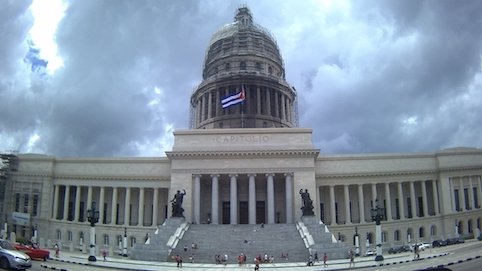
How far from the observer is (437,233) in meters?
65.1

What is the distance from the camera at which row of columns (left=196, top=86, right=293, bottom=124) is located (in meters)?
85.5

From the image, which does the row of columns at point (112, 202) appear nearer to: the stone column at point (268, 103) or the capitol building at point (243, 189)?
the capitol building at point (243, 189)

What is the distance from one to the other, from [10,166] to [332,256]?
5482 cm

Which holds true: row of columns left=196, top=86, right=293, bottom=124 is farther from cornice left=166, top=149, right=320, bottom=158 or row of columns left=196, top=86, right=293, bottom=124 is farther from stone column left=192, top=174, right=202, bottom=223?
stone column left=192, top=174, right=202, bottom=223

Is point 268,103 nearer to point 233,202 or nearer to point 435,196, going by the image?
point 233,202

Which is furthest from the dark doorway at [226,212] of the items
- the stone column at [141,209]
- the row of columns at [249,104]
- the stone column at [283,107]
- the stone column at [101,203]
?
the stone column at [283,107]

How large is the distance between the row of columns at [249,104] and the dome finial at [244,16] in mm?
19007

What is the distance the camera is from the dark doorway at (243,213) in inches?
2547

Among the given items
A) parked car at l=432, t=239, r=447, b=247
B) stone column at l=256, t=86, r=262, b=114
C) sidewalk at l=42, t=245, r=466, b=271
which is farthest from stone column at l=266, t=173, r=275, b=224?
stone column at l=256, t=86, r=262, b=114

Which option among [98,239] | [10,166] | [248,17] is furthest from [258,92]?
[10,166]

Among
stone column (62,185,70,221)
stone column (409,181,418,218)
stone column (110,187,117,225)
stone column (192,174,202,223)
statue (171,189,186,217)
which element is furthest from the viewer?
stone column (62,185,70,221)

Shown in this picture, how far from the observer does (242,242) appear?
48.3 m

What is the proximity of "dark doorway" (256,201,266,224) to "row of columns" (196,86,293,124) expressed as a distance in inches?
942

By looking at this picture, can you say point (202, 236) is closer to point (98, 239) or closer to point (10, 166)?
point (98, 239)
